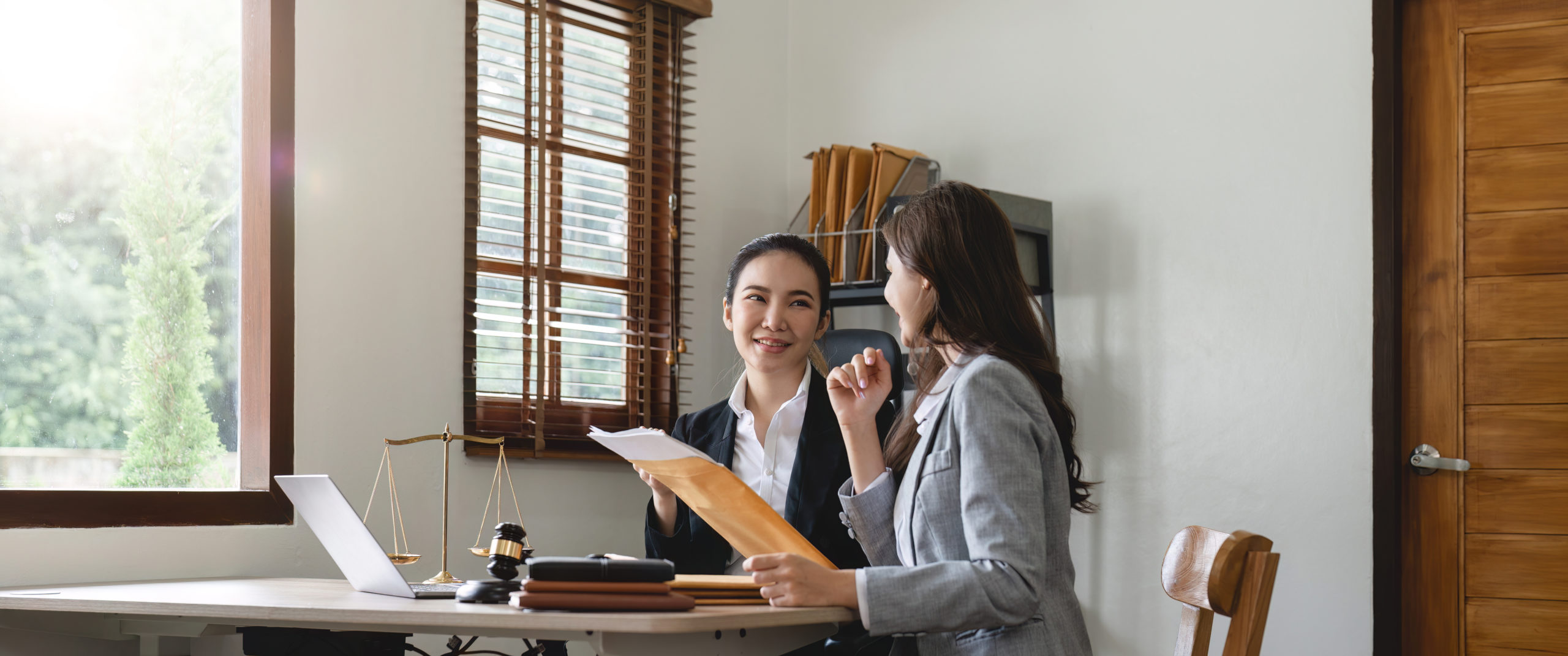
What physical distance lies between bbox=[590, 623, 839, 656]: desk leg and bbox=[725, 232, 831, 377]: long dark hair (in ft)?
2.95

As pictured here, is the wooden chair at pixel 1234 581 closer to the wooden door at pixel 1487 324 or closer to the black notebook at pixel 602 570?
the black notebook at pixel 602 570

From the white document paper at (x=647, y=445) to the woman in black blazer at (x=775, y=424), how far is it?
39 cm

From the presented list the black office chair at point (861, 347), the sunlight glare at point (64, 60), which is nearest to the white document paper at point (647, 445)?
the black office chair at point (861, 347)

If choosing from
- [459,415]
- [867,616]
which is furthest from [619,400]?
[867,616]

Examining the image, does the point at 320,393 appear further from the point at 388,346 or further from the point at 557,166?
the point at 557,166

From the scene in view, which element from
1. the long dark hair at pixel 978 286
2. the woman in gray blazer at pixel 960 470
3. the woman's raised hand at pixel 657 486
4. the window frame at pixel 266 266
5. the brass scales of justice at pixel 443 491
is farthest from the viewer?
the window frame at pixel 266 266

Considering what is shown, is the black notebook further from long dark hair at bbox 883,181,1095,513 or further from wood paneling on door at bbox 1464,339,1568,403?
wood paneling on door at bbox 1464,339,1568,403

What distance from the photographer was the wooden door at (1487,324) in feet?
8.87

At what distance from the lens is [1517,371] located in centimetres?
274

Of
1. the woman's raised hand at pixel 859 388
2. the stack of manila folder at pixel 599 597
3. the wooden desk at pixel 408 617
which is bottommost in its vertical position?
the wooden desk at pixel 408 617

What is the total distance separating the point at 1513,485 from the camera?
2.73 meters

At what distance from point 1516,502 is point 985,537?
73.1 inches

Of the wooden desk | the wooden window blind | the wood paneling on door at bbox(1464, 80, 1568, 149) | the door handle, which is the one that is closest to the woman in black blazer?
the wooden desk

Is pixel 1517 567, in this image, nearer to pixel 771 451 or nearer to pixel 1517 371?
pixel 1517 371
